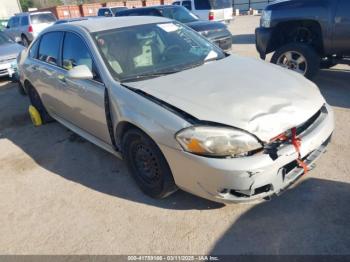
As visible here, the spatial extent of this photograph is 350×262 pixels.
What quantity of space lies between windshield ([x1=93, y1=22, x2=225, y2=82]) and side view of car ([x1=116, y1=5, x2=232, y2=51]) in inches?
184

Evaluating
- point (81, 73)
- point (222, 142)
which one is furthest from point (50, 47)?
point (222, 142)

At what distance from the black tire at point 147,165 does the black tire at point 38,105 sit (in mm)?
2766

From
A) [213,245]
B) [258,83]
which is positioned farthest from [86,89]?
[213,245]

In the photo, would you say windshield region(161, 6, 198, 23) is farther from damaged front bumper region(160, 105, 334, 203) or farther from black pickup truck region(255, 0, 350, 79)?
damaged front bumper region(160, 105, 334, 203)

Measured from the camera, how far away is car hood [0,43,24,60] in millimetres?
8805

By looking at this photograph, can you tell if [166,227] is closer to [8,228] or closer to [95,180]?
[95,180]

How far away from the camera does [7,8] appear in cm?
4244

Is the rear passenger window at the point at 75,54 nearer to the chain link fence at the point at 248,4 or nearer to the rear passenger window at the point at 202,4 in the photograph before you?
the rear passenger window at the point at 202,4

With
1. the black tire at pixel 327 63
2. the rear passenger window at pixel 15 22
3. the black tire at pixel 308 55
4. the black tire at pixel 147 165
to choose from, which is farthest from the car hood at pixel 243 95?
the rear passenger window at pixel 15 22

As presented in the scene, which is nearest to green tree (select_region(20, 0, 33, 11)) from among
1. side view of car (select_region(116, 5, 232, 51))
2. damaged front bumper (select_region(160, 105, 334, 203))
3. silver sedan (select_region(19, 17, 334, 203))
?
side view of car (select_region(116, 5, 232, 51))

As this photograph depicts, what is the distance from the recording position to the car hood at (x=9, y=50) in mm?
8805

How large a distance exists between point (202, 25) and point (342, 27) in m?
4.52

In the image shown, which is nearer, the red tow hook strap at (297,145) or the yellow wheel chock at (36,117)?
the red tow hook strap at (297,145)

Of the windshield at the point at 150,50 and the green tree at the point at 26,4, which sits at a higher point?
the green tree at the point at 26,4
